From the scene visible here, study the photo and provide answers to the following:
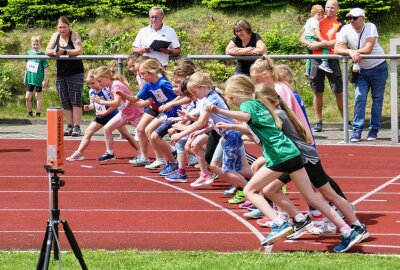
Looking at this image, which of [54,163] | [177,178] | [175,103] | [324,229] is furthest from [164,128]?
[54,163]

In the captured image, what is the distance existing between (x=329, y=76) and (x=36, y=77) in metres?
6.61

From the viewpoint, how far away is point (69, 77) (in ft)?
66.6

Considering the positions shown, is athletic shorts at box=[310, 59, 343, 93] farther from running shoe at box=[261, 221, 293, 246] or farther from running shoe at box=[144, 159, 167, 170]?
running shoe at box=[261, 221, 293, 246]

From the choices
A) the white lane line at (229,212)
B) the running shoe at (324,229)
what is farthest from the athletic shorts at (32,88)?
the running shoe at (324,229)

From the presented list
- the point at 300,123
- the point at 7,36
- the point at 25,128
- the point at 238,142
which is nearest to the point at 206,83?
the point at 238,142

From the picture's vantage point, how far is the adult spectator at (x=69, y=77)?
20.2 metres

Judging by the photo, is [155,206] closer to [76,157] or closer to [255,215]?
[255,215]

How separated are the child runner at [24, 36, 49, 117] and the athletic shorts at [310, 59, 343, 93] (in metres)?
5.87

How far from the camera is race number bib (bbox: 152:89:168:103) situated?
1663cm

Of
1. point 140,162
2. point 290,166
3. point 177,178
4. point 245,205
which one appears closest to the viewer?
point 290,166

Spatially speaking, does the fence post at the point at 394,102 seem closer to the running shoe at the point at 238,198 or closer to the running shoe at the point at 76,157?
the running shoe at the point at 76,157

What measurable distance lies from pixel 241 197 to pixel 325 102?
8.91m

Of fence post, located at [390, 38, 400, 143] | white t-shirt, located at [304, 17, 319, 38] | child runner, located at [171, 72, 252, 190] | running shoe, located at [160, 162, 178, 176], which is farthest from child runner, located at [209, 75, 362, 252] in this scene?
white t-shirt, located at [304, 17, 319, 38]

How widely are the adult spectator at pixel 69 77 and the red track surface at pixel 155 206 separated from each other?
1.64 meters
